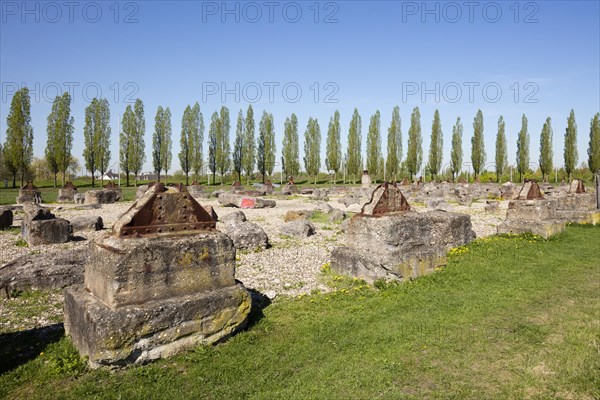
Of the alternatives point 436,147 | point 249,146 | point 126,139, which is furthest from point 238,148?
point 436,147

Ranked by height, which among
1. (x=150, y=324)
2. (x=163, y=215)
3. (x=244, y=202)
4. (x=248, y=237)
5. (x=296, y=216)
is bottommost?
(x=150, y=324)

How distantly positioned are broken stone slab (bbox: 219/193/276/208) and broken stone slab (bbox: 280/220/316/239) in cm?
1015

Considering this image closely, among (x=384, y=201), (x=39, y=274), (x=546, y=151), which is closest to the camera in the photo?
(x=39, y=274)

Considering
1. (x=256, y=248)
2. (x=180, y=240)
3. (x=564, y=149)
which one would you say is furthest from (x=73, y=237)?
(x=564, y=149)

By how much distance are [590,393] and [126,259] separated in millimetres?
4646

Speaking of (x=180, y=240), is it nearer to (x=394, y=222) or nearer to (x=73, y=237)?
(x=394, y=222)

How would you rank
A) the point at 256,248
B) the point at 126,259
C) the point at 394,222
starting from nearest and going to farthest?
the point at 126,259 → the point at 394,222 → the point at 256,248

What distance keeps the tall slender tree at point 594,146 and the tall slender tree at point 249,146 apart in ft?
141

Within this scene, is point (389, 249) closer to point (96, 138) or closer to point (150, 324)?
point (150, 324)

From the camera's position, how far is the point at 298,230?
→ 12.7 meters

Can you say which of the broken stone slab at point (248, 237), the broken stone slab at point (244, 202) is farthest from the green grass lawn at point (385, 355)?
the broken stone slab at point (244, 202)

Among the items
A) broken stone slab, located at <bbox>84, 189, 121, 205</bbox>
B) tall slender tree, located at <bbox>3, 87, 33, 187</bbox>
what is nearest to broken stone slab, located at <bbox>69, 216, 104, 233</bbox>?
broken stone slab, located at <bbox>84, 189, 121, 205</bbox>

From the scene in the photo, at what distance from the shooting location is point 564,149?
172ft

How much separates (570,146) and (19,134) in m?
64.3
